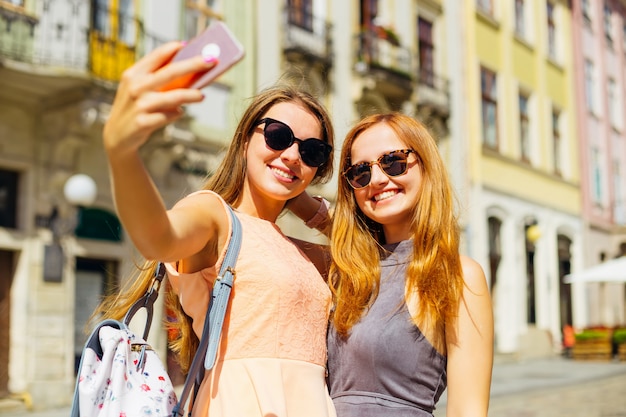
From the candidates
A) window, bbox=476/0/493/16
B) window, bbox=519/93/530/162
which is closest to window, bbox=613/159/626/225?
window, bbox=519/93/530/162

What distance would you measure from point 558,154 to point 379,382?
25.0m

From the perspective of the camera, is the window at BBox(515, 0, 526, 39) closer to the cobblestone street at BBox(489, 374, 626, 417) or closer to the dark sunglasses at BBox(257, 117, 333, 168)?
the cobblestone street at BBox(489, 374, 626, 417)

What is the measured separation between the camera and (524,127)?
24375mm

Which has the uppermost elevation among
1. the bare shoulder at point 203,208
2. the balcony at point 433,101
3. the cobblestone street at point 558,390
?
the balcony at point 433,101

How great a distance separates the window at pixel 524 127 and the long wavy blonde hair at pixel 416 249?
2184 cm

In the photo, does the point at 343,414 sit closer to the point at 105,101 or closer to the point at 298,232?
the point at 105,101

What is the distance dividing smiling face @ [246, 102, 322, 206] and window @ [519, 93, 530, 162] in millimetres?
22152

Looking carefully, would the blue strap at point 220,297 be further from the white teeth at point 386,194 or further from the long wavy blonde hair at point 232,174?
the white teeth at point 386,194

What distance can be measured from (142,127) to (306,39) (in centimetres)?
1486

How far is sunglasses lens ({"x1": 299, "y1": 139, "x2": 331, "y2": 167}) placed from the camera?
251cm

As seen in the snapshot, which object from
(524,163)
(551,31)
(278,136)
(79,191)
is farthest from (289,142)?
(551,31)

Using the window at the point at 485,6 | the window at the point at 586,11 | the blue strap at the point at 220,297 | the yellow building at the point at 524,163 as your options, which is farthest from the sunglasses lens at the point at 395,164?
the window at the point at 586,11

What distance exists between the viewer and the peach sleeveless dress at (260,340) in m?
2.25

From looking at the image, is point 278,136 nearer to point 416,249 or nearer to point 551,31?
point 416,249
